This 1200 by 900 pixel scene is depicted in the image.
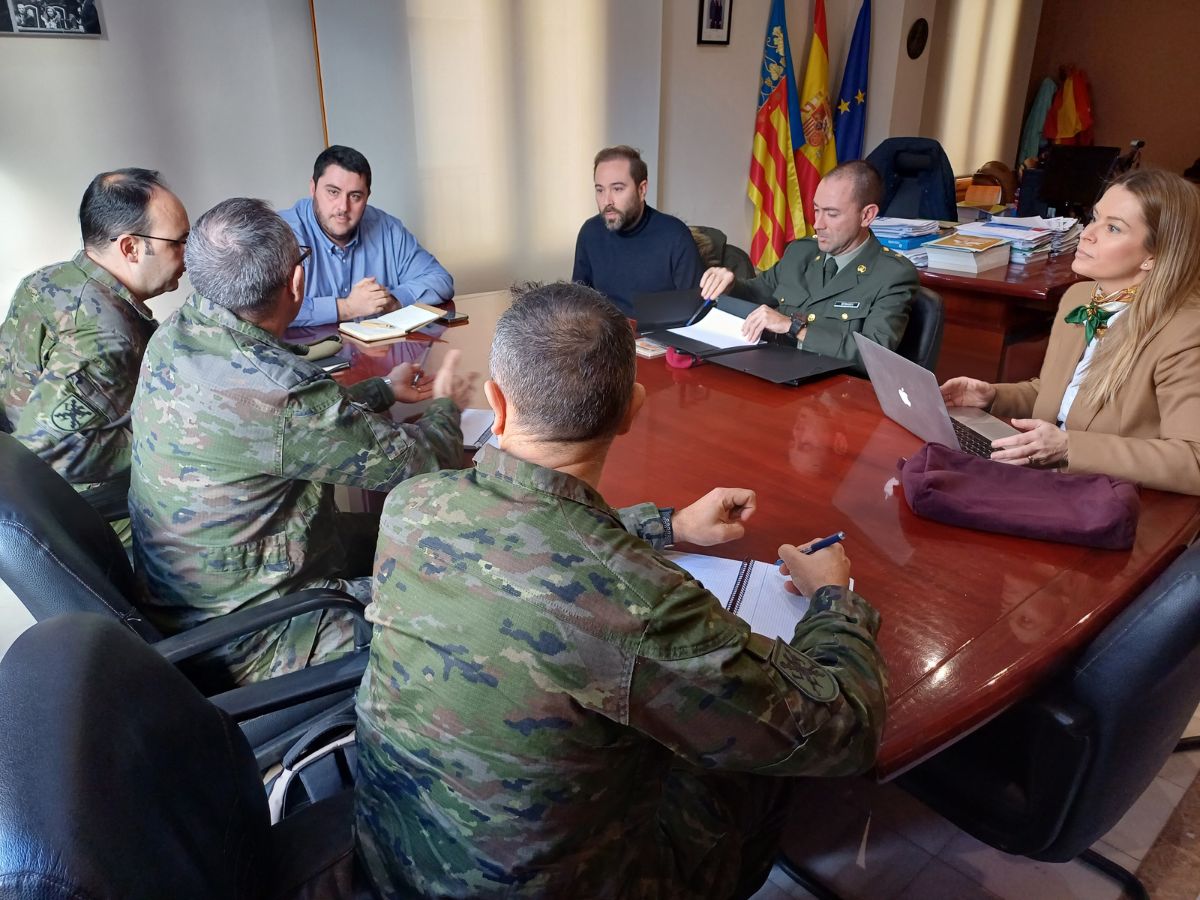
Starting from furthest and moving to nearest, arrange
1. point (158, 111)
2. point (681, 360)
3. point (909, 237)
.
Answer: point (909, 237) → point (158, 111) → point (681, 360)

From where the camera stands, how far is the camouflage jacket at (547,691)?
753mm

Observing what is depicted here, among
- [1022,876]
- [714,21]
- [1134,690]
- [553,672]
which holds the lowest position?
[1022,876]

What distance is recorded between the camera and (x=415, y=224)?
3.70 metres

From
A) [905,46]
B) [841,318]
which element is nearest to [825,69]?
[905,46]

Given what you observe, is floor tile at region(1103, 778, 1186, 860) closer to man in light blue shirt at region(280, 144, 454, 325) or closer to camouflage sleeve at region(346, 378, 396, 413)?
camouflage sleeve at region(346, 378, 396, 413)

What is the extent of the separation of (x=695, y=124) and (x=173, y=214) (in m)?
3.34

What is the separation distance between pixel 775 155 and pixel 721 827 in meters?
4.61

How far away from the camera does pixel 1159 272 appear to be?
160 cm

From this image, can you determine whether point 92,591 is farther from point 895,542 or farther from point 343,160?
point 343,160

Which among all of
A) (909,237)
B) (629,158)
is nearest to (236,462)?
(629,158)

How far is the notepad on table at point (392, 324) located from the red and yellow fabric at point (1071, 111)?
672 cm

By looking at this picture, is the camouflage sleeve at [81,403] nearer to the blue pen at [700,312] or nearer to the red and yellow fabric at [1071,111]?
the blue pen at [700,312]

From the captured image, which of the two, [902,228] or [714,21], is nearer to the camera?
[902,228]

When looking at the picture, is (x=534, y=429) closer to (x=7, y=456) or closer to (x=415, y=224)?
(x=7, y=456)
